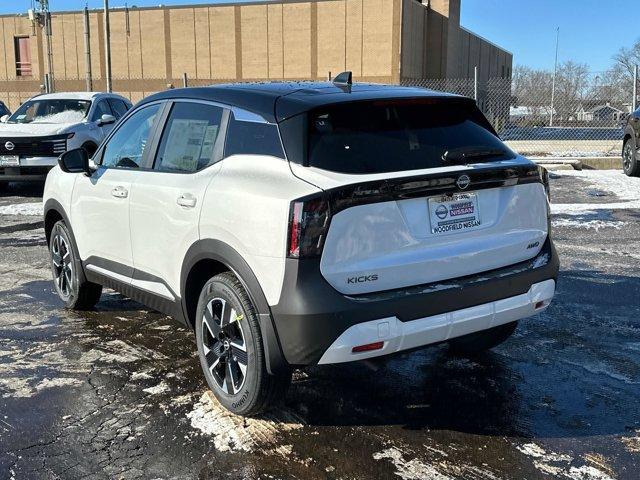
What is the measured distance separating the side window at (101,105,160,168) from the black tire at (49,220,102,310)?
32.5 inches

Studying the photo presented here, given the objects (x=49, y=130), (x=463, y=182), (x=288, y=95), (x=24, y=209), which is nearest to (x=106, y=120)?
(x=49, y=130)

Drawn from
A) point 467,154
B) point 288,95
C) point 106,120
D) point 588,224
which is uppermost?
point 288,95

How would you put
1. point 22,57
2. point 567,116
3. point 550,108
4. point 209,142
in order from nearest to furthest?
point 209,142
point 567,116
point 550,108
point 22,57

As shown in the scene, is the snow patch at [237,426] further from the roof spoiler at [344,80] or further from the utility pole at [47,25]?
the utility pole at [47,25]

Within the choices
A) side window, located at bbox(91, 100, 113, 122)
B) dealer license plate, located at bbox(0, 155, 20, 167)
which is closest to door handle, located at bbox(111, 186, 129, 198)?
dealer license plate, located at bbox(0, 155, 20, 167)

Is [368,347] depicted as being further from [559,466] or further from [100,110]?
[100,110]

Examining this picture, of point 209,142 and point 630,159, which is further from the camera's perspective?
point 630,159

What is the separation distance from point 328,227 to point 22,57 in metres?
53.9

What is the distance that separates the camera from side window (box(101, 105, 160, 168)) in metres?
4.82

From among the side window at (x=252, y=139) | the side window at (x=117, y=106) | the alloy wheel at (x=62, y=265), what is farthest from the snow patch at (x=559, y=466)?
the side window at (x=117, y=106)

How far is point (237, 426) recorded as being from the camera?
3809 millimetres

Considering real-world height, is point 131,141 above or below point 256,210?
above

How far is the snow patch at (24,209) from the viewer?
37.6ft

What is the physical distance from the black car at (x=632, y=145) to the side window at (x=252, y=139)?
11708mm
